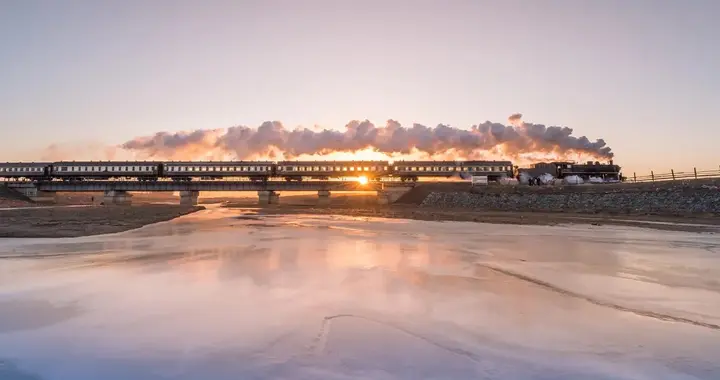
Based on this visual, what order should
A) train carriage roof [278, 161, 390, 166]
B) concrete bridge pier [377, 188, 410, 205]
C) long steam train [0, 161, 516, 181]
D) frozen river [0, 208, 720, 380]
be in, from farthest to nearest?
1. train carriage roof [278, 161, 390, 166]
2. long steam train [0, 161, 516, 181]
3. concrete bridge pier [377, 188, 410, 205]
4. frozen river [0, 208, 720, 380]

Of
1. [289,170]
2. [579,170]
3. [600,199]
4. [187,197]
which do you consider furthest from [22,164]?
[579,170]

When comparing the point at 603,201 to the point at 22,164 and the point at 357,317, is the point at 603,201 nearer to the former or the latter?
the point at 357,317

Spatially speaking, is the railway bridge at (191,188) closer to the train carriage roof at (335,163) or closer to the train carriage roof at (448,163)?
the train carriage roof at (335,163)

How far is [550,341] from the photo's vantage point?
19.4 ft

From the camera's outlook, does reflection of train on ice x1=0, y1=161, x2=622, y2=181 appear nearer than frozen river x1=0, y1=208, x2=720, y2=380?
No

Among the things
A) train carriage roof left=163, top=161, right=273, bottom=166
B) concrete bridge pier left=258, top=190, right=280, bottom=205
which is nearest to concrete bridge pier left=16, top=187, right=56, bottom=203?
train carriage roof left=163, top=161, right=273, bottom=166

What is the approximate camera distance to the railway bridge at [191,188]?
7664 cm

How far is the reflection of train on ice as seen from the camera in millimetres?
78125

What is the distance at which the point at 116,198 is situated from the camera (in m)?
77.1

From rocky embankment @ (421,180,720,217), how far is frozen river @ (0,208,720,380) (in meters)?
26.3

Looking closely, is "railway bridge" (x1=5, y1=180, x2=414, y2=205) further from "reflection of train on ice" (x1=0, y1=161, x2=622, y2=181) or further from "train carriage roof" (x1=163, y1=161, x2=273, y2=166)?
"train carriage roof" (x1=163, y1=161, x2=273, y2=166)

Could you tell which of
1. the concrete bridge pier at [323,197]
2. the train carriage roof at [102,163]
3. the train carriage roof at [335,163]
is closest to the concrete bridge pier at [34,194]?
the train carriage roof at [102,163]

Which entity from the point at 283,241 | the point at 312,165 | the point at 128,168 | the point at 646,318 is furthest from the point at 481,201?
the point at 128,168

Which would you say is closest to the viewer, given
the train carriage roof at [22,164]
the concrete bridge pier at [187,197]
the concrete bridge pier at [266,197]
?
the train carriage roof at [22,164]
